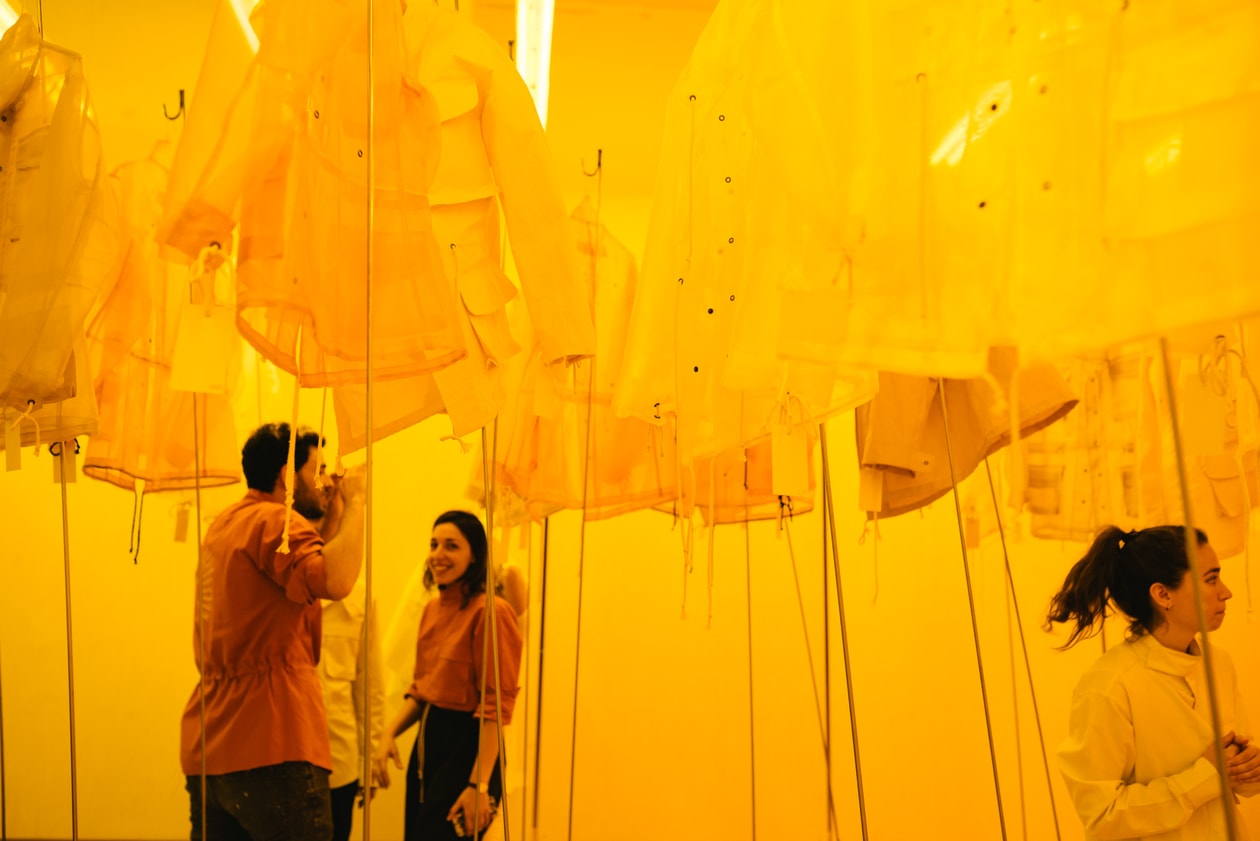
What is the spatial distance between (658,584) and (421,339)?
2.43m

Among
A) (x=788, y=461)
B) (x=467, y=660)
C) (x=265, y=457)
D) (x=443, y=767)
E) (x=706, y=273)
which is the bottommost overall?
(x=443, y=767)

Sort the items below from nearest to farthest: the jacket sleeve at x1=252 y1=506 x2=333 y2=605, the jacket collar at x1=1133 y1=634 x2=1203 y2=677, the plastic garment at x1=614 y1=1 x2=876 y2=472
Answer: the plastic garment at x1=614 y1=1 x2=876 y2=472
the jacket collar at x1=1133 y1=634 x2=1203 y2=677
the jacket sleeve at x1=252 y1=506 x2=333 y2=605

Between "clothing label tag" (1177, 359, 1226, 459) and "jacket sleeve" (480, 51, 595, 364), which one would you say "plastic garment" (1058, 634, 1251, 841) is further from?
"jacket sleeve" (480, 51, 595, 364)

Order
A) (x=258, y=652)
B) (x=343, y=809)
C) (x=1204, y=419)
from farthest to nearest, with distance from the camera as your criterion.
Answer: (x=343, y=809)
(x=258, y=652)
(x=1204, y=419)

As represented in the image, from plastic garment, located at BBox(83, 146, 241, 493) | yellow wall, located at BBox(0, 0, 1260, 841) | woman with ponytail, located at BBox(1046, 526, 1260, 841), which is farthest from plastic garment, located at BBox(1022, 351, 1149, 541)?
plastic garment, located at BBox(83, 146, 241, 493)

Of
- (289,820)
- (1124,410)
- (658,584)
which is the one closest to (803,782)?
(658,584)

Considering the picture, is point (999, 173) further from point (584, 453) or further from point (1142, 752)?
point (584, 453)

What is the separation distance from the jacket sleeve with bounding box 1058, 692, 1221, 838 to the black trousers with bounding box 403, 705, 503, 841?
1275mm

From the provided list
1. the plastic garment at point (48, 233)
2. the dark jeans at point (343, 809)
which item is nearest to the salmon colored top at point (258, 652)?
the plastic garment at point (48, 233)

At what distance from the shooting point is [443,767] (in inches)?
97.1

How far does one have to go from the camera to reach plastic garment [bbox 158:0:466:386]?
1.49 metres

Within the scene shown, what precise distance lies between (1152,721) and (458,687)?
1460 millimetres

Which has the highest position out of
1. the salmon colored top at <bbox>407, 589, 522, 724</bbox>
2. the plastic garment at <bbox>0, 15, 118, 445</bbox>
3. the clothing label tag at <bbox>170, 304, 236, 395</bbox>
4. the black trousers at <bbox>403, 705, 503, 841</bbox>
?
the plastic garment at <bbox>0, 15, 118, 445</bbox>

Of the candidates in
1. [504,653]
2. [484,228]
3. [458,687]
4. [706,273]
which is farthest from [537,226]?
[458,687]
